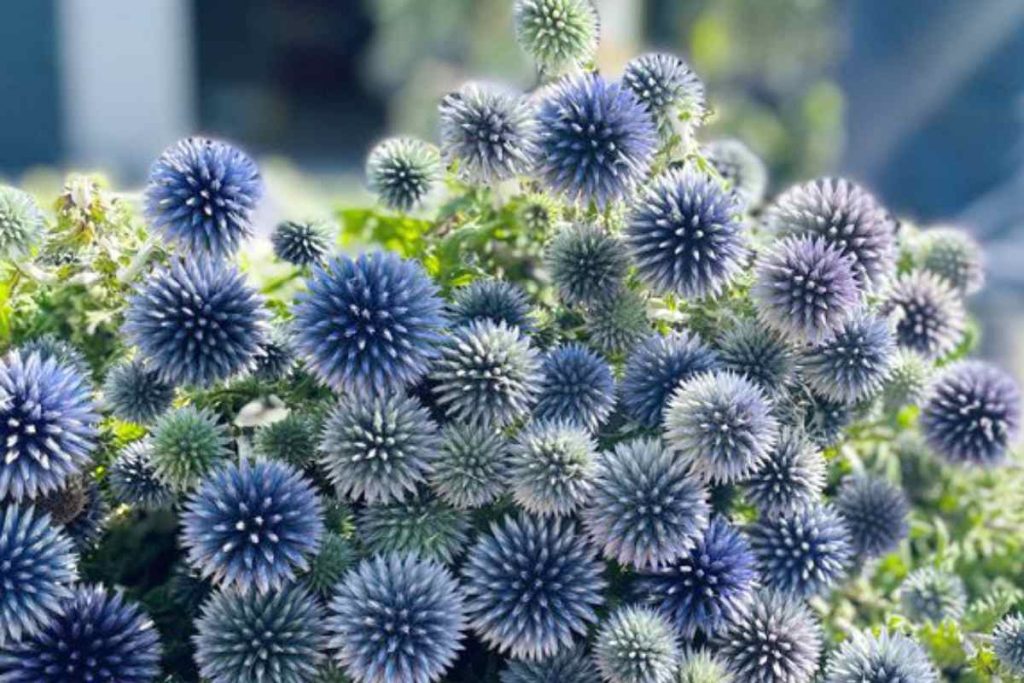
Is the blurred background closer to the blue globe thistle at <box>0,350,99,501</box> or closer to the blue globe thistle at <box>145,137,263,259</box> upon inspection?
the blue globe thistle at <box>145,137,263,259</box>

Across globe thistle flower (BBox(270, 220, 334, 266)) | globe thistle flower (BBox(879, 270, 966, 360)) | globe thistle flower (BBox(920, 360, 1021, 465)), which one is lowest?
globe thistle flower (BBox(270, 220, 334, 266))

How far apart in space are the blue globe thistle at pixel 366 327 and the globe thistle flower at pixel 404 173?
0.28m

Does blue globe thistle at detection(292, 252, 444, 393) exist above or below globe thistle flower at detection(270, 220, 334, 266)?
below

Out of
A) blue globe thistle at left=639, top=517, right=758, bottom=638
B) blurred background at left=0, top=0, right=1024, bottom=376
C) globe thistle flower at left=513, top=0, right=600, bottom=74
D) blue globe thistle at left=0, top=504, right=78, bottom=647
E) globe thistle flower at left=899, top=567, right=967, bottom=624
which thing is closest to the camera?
blue globe thistle at left=0, top=504, right=78, bottom=647

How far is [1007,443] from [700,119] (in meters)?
0.48

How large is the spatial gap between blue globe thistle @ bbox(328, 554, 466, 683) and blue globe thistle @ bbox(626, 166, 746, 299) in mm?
316

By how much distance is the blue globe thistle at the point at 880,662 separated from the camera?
1.02m

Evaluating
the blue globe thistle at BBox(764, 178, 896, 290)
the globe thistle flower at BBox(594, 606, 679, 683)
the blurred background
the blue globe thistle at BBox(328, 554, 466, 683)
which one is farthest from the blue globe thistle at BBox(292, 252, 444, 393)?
the blurred background

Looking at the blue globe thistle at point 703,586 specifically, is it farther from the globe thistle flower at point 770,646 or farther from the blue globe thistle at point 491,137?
the blue globe thistle at point 491,137

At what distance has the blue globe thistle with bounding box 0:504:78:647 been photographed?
91 cm

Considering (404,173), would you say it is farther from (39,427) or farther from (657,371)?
(39,427)

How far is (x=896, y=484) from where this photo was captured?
1.34 m

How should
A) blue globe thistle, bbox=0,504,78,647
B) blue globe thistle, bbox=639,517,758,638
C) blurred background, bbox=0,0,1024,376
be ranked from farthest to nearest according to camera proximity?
1. blurred background, bbox=0,0,1024,376
2. blue globe thistle, bbox=639,517,758,638
3. blue globe thistle, bbox=0,504,78,647

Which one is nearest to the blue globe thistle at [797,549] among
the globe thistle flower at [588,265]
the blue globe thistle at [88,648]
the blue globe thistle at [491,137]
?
the globe thistle flower at [588,265]
